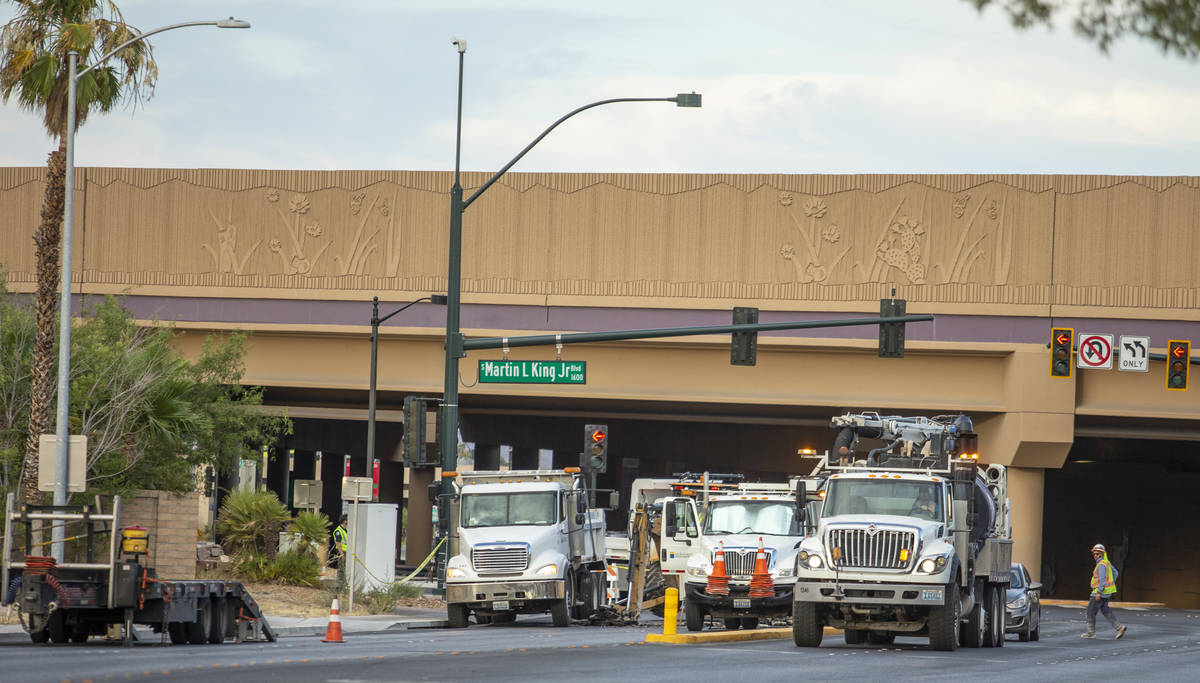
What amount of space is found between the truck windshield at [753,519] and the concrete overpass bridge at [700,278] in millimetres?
16253

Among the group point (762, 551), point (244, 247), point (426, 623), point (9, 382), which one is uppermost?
point (244, 247)

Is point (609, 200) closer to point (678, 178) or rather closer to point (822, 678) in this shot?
point (678, 178)

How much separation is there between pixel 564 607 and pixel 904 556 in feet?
26.8

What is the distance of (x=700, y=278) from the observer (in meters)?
46.4

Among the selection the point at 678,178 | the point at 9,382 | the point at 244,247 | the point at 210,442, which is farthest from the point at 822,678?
the point at 244,247

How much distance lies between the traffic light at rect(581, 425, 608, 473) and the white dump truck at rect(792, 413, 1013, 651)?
7476 millimetres

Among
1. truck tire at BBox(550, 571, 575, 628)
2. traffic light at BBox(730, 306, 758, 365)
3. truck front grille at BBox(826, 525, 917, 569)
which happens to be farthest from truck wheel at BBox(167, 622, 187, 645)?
traffic light at BBox(730, 306, 758, 365)

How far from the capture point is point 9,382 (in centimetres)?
3052

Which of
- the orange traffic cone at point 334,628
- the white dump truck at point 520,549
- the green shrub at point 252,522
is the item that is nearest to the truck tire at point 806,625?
the white dump truck at point 520,549

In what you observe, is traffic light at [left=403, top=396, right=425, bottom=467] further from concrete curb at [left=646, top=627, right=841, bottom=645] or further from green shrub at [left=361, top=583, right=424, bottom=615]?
concrete curb at [left=646, top=627, right=841, bottom=645]

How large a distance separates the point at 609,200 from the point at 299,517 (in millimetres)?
15238

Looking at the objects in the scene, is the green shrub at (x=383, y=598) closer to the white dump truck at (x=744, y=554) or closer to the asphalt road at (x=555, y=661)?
the asphalt road at (x=555, y=661)

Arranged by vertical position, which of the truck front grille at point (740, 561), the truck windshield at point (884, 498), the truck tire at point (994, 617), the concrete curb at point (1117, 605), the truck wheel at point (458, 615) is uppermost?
the truck windshield at point (884, 498)

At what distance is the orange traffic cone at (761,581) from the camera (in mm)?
26562
